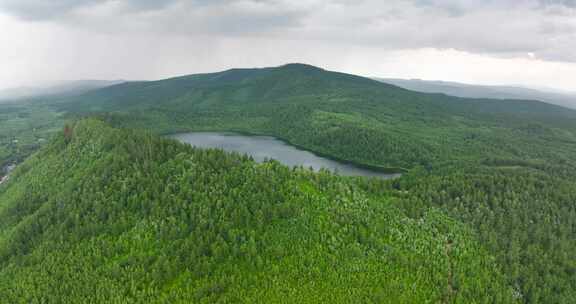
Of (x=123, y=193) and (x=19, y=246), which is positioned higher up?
(x=123, y=193)

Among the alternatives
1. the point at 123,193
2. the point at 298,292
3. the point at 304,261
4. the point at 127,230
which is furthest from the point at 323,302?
the point at 123,193

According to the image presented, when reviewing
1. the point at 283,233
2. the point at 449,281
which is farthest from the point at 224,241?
the point at 449,281

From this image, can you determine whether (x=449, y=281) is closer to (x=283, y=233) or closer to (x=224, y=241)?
(x=283, y=233)

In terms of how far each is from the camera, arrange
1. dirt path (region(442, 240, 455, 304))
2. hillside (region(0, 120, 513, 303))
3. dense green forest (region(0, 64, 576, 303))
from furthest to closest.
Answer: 1. dense green forest (region(0, 64, 576, 303))
2. dirt path (region(442, 240, 455, 304))
3. hillside (region(0, 120, 513, 303))

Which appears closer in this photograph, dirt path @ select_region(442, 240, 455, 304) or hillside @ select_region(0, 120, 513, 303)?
hillside @ select_region(0, 120, 513, 303)

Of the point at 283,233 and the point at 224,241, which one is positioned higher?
the point at 283,233

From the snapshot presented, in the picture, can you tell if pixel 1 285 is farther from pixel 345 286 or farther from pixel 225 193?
pixel 345 286

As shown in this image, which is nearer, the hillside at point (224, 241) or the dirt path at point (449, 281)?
the hillside at point (224, 241)

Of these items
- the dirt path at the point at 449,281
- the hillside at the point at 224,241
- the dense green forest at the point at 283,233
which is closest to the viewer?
the hillside at the point at 224,241
